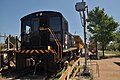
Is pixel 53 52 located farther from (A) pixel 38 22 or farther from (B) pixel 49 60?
(A) pixel 38 22

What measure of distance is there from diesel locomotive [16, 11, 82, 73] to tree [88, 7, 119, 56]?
2178 cm

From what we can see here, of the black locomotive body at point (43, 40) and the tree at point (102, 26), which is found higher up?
the tree at point (102, 26)

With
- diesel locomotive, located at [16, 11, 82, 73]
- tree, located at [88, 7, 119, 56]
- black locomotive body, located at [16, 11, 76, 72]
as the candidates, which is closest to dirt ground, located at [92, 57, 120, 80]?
diesel locomotive, located at [16, 11, 82, 73]

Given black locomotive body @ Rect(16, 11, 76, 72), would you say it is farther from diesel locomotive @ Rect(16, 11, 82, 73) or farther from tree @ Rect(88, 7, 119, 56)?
tree @ Rect(88, 7, 119, 56)

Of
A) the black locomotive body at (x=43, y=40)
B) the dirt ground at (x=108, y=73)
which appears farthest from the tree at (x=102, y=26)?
the black locomotive body at (x=43, y=40)

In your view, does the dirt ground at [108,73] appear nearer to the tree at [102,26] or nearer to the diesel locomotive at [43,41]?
the diesel locomotive at [43,41]

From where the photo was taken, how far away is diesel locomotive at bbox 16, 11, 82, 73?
9836mm

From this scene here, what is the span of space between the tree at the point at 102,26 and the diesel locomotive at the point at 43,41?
2178 centimetres

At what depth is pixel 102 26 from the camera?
32406 millimetres

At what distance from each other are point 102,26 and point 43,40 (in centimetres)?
2276

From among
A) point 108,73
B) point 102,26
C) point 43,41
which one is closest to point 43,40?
point 43,41

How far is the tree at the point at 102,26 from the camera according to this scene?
3191cm

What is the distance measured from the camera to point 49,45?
10953 millimetres

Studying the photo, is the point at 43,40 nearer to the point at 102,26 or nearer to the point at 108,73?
the point at 108,73
